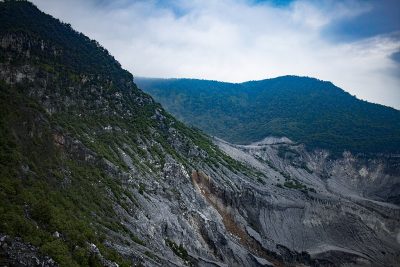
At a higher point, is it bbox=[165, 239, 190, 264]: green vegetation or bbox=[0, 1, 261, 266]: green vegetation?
bbox=[0, 1, 261, 266]: green vegetation

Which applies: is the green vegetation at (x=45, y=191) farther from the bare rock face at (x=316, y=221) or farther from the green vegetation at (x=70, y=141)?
the bare rock face at (x=316, y=221)

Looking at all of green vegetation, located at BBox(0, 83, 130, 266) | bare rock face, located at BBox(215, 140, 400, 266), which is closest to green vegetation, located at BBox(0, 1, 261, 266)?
green vegetation, located at BBox(0, 83, 130, 266)

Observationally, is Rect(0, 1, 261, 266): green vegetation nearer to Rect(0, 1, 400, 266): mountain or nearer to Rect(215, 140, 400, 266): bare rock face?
Rect(0, 1, 400, 266): mountain

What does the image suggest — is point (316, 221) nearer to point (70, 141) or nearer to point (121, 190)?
point (121, 190)

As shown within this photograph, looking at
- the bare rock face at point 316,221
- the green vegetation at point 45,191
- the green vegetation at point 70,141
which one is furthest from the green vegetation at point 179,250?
the bare rock face at point 316,221

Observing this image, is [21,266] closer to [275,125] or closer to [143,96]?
[143,96]

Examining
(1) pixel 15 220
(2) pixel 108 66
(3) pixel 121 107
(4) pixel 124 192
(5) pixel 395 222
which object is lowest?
(5) pixel 395 222

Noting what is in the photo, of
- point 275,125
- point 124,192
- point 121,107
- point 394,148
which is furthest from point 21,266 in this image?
point 275,125

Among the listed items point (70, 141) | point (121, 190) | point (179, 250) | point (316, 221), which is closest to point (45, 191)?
point (70, 141)

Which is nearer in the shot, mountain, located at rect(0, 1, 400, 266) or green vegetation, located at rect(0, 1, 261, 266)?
green vegetation, located at rect(0, 1, 261, 266)
